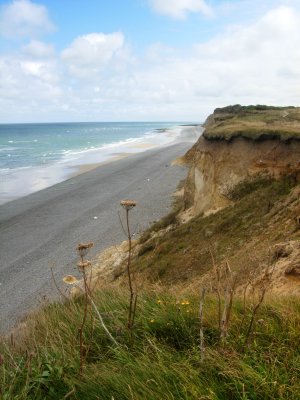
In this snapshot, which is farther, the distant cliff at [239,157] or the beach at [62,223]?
the beach at [62,223]

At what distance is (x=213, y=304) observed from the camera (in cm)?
454

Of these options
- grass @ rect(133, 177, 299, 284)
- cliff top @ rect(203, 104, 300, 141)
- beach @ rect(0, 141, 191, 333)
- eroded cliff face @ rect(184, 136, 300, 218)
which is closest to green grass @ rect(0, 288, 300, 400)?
grass @ rect(133, 177, 299, 284)

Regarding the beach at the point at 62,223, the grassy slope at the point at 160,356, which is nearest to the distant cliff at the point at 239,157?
the beach at the point at 62,223

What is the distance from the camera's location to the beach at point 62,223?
608 inches

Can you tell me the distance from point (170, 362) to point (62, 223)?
21954mm

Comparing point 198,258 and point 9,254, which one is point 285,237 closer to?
point 198,258

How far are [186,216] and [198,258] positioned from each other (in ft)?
18.6

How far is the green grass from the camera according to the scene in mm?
2982

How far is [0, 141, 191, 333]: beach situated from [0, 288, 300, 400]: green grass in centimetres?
397

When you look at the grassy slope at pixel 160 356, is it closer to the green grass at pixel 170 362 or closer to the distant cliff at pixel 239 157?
the green grass at pixel 170 362

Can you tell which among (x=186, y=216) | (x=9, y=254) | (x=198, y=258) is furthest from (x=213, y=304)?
(x=9, y=254)

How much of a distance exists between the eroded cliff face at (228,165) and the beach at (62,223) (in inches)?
126

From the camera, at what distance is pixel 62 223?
2481 centimetres

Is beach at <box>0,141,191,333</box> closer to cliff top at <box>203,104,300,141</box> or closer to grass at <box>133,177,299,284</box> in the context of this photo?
grass at <box>133,177,299,284</box>
